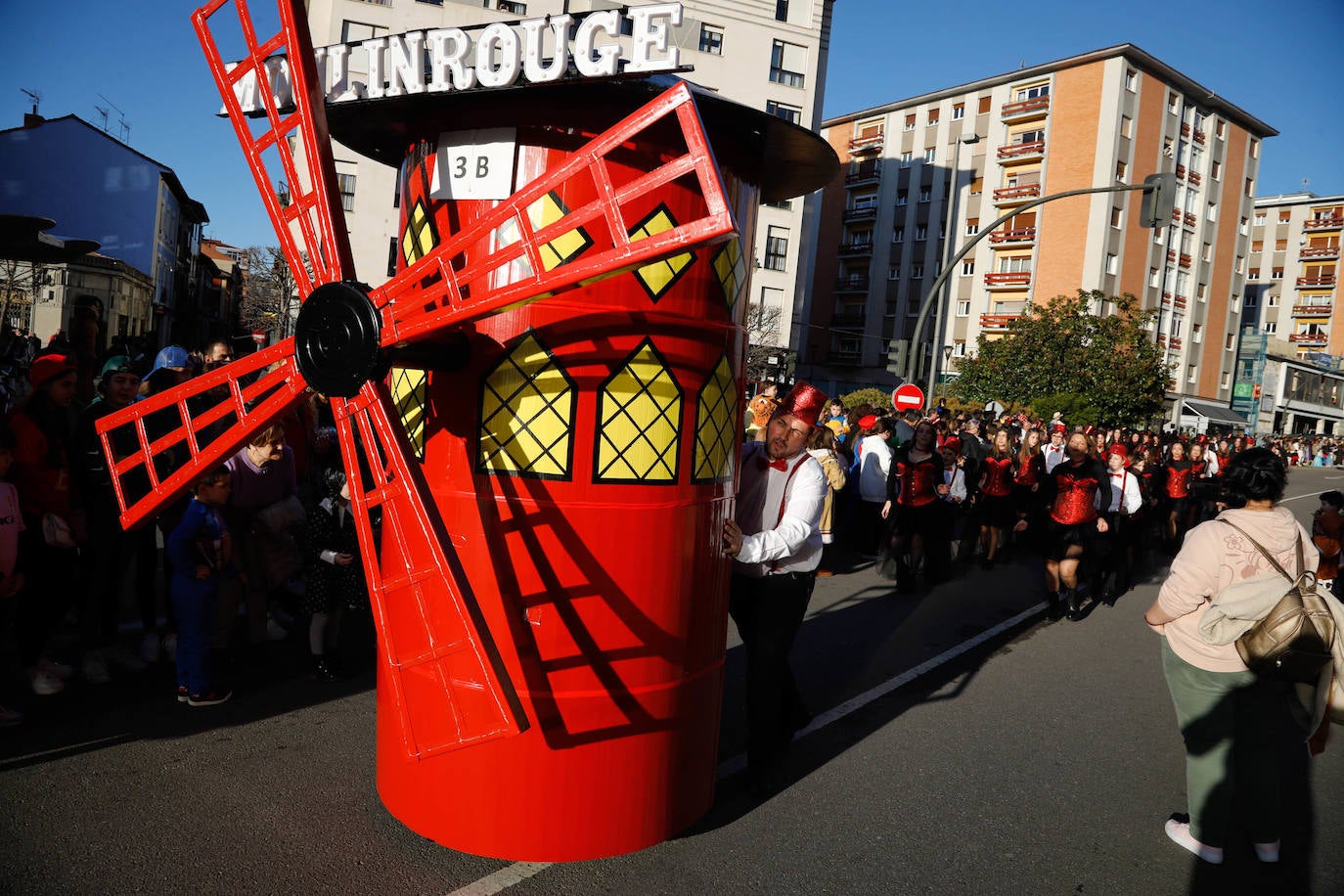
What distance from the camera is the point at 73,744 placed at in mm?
4531

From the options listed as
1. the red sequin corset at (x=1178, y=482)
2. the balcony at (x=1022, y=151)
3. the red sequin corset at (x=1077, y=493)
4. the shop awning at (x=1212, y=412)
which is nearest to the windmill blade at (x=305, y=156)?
the red sequin corset at (x=1077, y=493)

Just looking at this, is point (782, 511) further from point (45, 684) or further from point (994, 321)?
point (994, 321)

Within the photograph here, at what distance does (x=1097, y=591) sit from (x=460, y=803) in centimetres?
861

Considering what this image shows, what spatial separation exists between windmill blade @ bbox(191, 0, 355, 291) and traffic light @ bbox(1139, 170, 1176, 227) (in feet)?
46.9

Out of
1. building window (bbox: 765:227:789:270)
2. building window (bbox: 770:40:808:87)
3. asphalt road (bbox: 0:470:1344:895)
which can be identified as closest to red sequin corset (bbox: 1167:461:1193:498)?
asphalt road (bbox: 0:470:1344:895)

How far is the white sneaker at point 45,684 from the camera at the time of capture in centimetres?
509

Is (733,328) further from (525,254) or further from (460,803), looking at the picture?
(460,803)

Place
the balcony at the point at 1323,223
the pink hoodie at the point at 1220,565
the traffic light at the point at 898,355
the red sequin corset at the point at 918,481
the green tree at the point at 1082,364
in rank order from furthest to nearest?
the balcony at the point at 1323,223 < the green tree at the point at 1082,364 < the traffic light at the point at 898,355 < the red sequin corset at the point at 918,481 < the pink hoodie at the point at 1220,565

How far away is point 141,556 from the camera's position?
602 cm

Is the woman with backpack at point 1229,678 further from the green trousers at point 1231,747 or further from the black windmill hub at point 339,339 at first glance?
the black windmill hub at point 339,339

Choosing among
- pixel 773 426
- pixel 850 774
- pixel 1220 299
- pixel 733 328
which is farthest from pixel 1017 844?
pixel 1220 299

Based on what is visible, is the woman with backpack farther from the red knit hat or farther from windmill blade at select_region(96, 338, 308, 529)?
the red knit hat

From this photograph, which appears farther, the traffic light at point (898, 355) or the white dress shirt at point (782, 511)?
the traffic light at point (898, 355)

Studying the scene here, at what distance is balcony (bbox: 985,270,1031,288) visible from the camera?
46344mm
